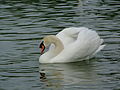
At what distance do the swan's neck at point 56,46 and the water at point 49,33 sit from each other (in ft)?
1.19

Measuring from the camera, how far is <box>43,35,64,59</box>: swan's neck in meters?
13.4

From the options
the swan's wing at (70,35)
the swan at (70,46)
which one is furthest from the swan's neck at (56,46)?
the swan's wing at (70,35)

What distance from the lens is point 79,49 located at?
1340cm

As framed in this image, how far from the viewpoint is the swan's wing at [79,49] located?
43.9 feet

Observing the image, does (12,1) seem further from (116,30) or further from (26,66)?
(26,66)

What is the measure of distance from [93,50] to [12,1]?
12.0 metres

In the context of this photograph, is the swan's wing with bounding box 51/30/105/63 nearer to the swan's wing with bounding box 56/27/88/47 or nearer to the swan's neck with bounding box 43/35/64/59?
the swan's neck with bounding box 43/35/64/59

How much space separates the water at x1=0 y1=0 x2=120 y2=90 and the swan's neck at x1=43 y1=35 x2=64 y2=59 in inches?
14.3

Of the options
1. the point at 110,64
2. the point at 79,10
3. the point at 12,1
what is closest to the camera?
the point at 110,64

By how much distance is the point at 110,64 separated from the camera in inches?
508

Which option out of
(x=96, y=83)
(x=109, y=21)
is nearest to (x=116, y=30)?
(x=109, y=21)

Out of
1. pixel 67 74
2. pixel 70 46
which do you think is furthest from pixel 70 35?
pixel 67 74

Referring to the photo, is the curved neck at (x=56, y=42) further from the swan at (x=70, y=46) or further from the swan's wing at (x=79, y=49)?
the swan's wing at (x=79, y=49)

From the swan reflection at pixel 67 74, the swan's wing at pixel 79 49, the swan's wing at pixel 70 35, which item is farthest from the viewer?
the swan's wing at pixel 70 35
